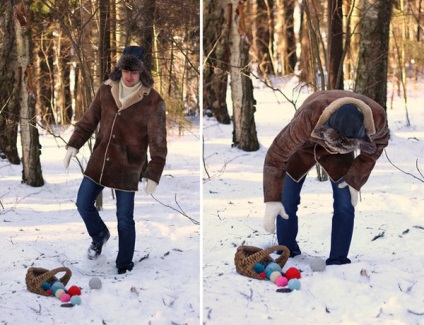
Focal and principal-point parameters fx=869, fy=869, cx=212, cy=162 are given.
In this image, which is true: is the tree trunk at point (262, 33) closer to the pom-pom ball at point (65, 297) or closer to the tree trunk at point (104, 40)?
the tree trunk at point (104, 40)

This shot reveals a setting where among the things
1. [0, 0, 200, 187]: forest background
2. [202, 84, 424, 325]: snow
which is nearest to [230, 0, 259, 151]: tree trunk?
[202, 84, 424, 325]: snow

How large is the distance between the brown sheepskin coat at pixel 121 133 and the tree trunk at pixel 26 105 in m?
0.63

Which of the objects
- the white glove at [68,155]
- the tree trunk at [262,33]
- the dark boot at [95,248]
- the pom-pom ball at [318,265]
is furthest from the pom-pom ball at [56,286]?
the tree trunk at [262,33]

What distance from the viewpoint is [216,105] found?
809 cm

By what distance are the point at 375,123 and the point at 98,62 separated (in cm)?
155

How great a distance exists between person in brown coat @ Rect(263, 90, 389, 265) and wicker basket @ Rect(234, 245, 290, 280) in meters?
0.15

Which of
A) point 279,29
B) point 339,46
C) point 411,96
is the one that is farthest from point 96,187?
point 279,29

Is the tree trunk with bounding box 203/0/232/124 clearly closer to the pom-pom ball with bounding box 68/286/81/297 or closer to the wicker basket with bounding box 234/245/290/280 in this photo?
the wicker basket with bounding box 234/245/290/280

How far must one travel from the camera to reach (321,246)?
414 centimetres

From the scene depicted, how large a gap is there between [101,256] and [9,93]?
1359mm

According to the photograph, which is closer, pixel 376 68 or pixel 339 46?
pixel 376 68

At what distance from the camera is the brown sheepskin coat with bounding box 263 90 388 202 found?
343 cm

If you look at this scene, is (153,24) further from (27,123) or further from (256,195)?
(256,195)

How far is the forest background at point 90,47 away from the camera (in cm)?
425
